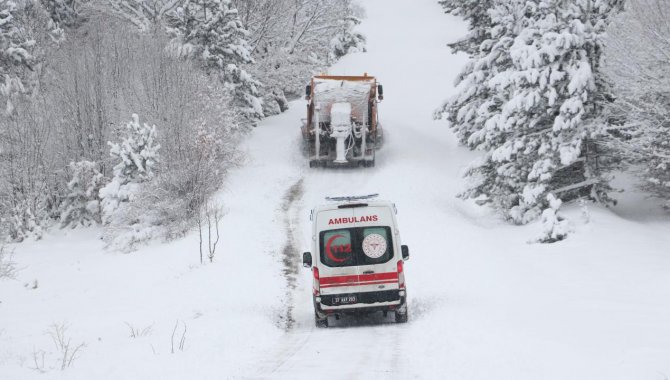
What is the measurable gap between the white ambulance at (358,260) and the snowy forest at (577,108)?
27.7 ft

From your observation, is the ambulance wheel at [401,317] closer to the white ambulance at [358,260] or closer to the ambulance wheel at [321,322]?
the white ambulance at [358,260]

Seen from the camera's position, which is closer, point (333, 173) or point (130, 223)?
point (130, 223)

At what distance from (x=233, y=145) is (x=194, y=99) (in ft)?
12.5

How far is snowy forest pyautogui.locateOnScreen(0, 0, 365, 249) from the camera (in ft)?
83.6

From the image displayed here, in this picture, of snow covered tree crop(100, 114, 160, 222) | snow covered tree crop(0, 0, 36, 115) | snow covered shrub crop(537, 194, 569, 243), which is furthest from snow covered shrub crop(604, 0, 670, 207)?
snow covered tree crop(0, 0, 36, 115)

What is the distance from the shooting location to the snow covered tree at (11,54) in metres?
31.5

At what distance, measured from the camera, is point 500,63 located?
85.3ft

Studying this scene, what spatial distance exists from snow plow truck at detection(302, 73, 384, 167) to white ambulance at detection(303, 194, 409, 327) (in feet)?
59.1

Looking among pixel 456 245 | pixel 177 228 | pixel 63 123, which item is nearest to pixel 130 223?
pixel 177 228

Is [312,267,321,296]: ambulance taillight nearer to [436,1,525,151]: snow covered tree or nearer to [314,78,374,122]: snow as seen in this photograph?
[436,1,525,151]: snow covered tree

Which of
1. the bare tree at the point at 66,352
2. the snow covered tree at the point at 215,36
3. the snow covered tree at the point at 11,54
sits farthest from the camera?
the snow covered tree at the point at 215,36

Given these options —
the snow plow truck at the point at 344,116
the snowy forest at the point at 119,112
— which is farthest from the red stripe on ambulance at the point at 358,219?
the snow plow truck at the point at 344,116

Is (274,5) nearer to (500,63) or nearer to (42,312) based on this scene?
(500,63)

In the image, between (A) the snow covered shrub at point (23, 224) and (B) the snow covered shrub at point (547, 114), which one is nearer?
(B) the snow covered shrub at point (547, 114)
